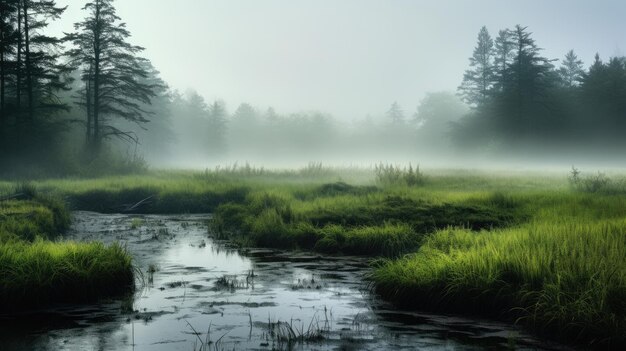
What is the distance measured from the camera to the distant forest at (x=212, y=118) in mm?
33500

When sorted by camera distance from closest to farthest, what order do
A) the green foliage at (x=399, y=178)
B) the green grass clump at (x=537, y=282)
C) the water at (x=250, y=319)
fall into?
the water at (x=250, y=319) < the green grass clump at (x=537, y=282) < the green foliage at (x=399, y=178)

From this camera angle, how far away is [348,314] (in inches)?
296

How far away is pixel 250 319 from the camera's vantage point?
7148 mm

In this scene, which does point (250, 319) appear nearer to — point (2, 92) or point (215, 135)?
point (2, 92)

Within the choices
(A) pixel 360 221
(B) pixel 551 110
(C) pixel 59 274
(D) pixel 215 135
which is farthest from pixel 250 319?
(D) pixel 215 135

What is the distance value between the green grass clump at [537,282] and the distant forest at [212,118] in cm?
3002

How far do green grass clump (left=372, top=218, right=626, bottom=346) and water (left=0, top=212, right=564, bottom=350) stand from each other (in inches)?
15.1

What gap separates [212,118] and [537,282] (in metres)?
85.9

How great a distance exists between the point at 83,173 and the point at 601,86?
178 feet

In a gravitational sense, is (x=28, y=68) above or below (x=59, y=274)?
above

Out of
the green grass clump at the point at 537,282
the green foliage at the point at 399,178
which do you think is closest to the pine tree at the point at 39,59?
the green foliage at the point at 399,178

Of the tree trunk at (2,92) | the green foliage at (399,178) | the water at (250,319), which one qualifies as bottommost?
the water at (250,319)

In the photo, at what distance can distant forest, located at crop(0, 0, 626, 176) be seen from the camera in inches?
1319

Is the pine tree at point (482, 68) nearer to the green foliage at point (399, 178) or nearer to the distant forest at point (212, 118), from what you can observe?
the distant forest at point (212, 118)
